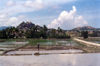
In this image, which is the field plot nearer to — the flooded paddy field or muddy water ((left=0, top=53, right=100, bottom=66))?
the flooded paddy field

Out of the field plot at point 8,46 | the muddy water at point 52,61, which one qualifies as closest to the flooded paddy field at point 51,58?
the muddy water at point 52,61

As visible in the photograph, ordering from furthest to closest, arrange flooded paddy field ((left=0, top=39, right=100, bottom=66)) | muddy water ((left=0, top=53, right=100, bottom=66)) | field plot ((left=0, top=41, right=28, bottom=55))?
field plot ((left=0, top=41, right=28, bottom=55))
flooded paddy field ((left=0, top=39, right=100, bottom=66))
muddy water ((left=0, top=53, right=100, bottom=66))

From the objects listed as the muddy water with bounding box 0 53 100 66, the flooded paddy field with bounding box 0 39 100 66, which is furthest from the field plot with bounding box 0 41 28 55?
the muddy water with bounding box 0 53 100 66

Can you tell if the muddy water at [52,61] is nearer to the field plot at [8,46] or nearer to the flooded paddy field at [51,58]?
the flooded paddy field at [51,58]

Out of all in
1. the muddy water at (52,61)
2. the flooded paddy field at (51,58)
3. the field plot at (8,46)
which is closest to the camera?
the muddy water at (52,61)

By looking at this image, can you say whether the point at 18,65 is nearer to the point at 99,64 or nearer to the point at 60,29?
the point at 99,64

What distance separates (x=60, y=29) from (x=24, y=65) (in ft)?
173

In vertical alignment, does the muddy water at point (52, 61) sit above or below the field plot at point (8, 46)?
below

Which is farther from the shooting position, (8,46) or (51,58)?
(8,46)

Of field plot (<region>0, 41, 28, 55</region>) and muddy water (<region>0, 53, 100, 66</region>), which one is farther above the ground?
field plot (<region>0, 41, 28, 55</region>)

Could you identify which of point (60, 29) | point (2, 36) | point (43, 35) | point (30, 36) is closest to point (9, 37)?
point (2, 36)

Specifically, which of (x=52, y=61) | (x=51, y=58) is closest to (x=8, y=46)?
(x=51, y=58)

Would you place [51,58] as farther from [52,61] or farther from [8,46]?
[8,46]

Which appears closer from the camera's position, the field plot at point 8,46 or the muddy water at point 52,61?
the muddy water at point 52,61
